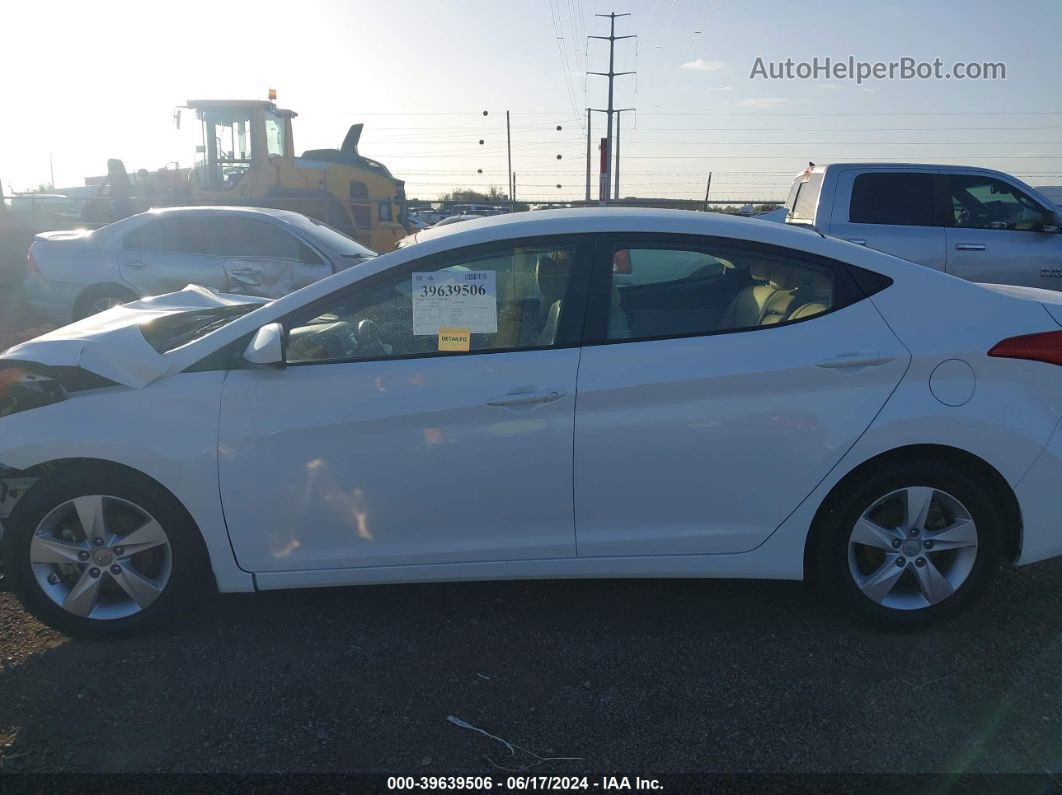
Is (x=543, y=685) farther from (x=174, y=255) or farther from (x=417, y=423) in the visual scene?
(x=174, y=255)

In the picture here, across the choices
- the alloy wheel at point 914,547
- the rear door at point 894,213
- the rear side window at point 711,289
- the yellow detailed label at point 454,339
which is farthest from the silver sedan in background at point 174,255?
the alloy wheel at point 914,547

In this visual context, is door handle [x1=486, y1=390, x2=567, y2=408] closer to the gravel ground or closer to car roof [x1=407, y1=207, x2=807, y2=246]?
car roof [x1=407, y1=207, x2=807, y2=246]

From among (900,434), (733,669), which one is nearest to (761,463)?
(900,434)

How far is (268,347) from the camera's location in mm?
3084

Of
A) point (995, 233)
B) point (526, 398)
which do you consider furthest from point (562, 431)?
point (995, 233)

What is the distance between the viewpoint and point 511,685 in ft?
10.0

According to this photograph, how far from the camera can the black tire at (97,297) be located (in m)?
8.64

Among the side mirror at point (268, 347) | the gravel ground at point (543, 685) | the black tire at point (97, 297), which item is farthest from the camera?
the black tire at point (97, 297)

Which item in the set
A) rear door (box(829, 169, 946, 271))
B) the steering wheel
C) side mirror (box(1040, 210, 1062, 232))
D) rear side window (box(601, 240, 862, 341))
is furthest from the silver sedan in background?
side mirror (box(1040, 210, 1062, 232))

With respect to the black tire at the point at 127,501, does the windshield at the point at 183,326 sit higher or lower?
higher

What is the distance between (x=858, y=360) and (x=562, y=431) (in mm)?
1140

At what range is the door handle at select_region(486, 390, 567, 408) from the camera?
3.09 metres

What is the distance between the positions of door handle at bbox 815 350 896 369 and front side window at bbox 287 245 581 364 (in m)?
1.03

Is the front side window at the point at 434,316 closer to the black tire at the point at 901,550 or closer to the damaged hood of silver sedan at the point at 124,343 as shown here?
the damaged hood of silver sedan at the point at 124,343
